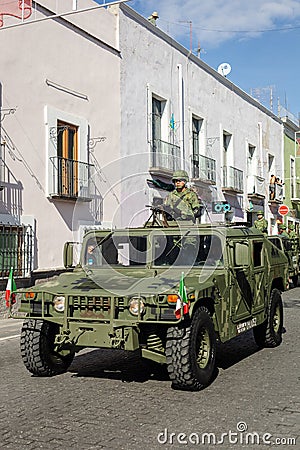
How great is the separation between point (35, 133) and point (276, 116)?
21.3 meters

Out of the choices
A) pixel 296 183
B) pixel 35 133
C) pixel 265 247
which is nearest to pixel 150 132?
pixel 35 133

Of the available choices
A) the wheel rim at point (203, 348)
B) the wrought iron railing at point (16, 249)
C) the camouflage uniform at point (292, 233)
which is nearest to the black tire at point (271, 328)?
the wheel rim at point (203, 348)

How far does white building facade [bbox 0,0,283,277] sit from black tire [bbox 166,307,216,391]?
359 centimetres

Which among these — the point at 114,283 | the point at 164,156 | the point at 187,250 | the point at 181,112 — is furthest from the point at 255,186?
the point at 114,283

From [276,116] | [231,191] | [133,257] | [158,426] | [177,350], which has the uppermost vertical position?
[276,116]

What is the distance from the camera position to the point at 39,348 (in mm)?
7023

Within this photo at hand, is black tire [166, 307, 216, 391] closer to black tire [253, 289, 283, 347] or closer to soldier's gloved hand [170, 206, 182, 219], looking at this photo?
soldier's gloved hand [170, 206, 182, 219]

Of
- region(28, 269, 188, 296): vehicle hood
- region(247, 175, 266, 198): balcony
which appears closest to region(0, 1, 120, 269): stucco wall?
region(28, 269, 188, 296): vehicle hood

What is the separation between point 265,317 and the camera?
8.98 m

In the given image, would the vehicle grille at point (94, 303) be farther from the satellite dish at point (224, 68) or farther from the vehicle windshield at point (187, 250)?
the satellite dish at point (224, 68)

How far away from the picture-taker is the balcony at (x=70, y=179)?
592 inches

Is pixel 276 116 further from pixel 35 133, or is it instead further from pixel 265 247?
pixel 265 247

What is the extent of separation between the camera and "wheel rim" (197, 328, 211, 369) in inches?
268

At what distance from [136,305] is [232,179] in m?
20.3
